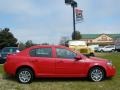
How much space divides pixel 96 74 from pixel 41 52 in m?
2.45

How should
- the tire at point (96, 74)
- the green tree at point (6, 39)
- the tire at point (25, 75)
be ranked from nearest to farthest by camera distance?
the tire at point (25, 75), the tire at point (96, 74), the green tree at point (6, 39)

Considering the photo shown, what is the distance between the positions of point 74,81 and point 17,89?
2915 mm

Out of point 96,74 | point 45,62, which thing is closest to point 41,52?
point 45,62

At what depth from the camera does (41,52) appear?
619 inches

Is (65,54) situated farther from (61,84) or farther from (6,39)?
(6,39)

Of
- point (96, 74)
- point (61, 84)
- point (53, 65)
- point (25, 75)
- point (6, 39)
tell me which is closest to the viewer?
point (61, 84)

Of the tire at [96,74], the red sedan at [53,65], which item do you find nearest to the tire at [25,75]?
the red sedan at [53,65]

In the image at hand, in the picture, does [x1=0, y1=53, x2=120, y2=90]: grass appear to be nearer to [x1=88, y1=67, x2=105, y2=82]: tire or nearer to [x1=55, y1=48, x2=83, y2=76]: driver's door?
[x1=88, y1=67, x2=105, y2=82]: tire

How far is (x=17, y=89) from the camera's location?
1377cm

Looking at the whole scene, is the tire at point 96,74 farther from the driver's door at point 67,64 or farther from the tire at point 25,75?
the tire at point 25,75

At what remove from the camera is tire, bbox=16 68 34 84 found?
605 inches

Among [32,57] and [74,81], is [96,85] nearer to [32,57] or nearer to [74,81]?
[74,81]

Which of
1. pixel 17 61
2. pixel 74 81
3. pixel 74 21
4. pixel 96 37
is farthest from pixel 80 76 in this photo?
pixel 96 37

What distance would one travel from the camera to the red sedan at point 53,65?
50.8ft
